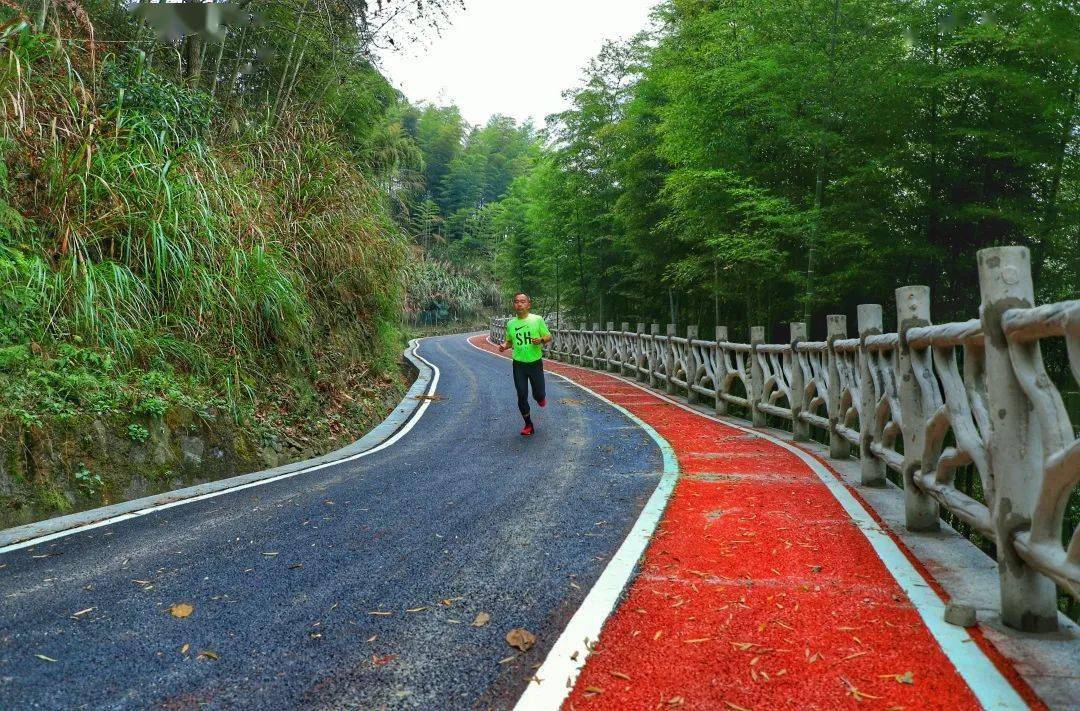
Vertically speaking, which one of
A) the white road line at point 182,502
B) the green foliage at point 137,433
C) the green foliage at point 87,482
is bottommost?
the white road line at point 182,502

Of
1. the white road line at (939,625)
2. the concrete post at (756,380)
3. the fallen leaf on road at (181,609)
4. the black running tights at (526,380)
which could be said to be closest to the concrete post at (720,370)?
the concrete post at (756,380)

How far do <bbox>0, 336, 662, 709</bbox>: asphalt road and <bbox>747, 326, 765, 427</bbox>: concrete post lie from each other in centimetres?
390

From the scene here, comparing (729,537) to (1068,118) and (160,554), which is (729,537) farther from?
(1068,118)

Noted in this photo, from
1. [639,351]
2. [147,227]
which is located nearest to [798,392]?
[147,227]

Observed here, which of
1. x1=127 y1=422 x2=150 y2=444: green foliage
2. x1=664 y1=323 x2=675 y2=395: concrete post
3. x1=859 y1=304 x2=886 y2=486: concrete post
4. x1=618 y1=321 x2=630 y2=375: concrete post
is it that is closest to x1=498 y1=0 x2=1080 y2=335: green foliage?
x1=664 y1=323 x2=675 y2=395: concrete post

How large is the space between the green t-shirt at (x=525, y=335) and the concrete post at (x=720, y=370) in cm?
385

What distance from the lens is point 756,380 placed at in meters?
9.85

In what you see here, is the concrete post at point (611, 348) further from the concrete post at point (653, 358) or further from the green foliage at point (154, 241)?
the green foliage at point (154, 241)

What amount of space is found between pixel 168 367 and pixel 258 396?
134cm

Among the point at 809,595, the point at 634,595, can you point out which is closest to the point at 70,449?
the point at 634,595

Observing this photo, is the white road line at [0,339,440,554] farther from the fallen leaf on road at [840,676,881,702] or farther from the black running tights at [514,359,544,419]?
the fallen leaf on road at [840,676,881,702]

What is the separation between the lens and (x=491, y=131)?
62750 mm

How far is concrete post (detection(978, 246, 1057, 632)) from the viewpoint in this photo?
8.60ft

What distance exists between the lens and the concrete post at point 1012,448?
2.62 metres
